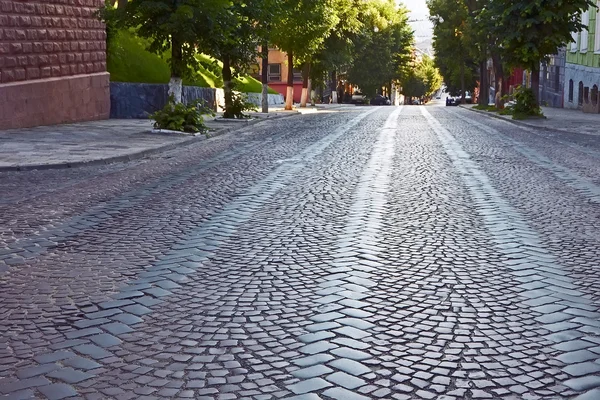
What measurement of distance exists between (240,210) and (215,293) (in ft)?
12.9

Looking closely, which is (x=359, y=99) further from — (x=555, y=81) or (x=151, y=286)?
(x=151, y=286)

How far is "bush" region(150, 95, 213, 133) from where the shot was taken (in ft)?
78.2

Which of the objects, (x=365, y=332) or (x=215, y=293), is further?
(x=215, y=293)

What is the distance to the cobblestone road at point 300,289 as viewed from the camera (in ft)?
14.6

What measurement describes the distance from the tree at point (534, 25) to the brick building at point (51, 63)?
16.2 m

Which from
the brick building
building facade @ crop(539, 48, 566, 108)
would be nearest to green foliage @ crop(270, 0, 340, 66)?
the brick building

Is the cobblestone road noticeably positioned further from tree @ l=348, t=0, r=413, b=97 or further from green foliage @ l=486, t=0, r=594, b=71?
tree @ l=348, t=0, r=413, b=97

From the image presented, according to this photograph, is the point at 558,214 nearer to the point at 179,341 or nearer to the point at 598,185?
the point at 598,185

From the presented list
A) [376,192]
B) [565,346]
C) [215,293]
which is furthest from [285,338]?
[376,192]

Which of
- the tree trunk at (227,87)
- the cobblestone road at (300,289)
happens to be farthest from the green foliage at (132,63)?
the cobblestone road at (300,289)

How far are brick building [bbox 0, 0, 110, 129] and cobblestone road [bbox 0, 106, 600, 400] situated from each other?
426 inches

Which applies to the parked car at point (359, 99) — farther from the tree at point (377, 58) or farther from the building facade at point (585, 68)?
the building facade at point (585, 68)

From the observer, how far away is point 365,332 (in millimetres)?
5199

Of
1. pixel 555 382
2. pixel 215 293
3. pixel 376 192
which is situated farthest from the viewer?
pixel 376 192
